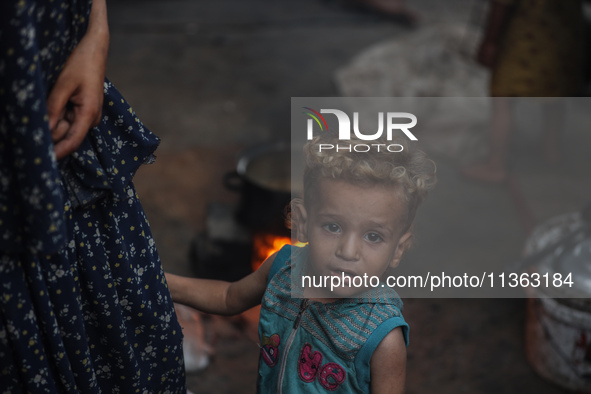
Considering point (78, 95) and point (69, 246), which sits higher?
point (78, 95)

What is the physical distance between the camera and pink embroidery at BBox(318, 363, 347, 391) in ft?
4.12

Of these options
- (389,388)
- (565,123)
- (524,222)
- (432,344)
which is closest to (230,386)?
(432,344)

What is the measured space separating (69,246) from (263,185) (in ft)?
6.21

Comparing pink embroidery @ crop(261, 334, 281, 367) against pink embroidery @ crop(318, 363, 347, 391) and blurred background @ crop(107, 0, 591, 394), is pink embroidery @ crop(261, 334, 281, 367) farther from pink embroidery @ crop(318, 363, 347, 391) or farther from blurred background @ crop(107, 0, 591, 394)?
blurred background @ crop(107, 0, 591, 394)

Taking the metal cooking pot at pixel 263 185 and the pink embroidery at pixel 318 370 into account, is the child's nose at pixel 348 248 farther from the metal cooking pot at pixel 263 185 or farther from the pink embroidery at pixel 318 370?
the metal cooking pot at pixel 263 185

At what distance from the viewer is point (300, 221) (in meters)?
1.28

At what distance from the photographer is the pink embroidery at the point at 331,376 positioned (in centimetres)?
126

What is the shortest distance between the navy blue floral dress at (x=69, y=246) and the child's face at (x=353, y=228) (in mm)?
357

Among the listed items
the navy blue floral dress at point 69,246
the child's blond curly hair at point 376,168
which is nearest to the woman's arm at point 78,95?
the navy blue floral dress at point 69,246

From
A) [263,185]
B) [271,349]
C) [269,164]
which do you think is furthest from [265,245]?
[271,349]

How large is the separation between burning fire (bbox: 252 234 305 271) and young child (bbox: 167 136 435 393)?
1.52 meters

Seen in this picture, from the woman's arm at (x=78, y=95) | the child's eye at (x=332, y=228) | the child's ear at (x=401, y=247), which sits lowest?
the child's ear at (x=401, y=247)

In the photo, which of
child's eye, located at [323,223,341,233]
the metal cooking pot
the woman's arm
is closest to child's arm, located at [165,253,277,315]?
child's eye, located at [323,223,341,233]

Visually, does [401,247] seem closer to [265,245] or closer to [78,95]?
[78,95]
